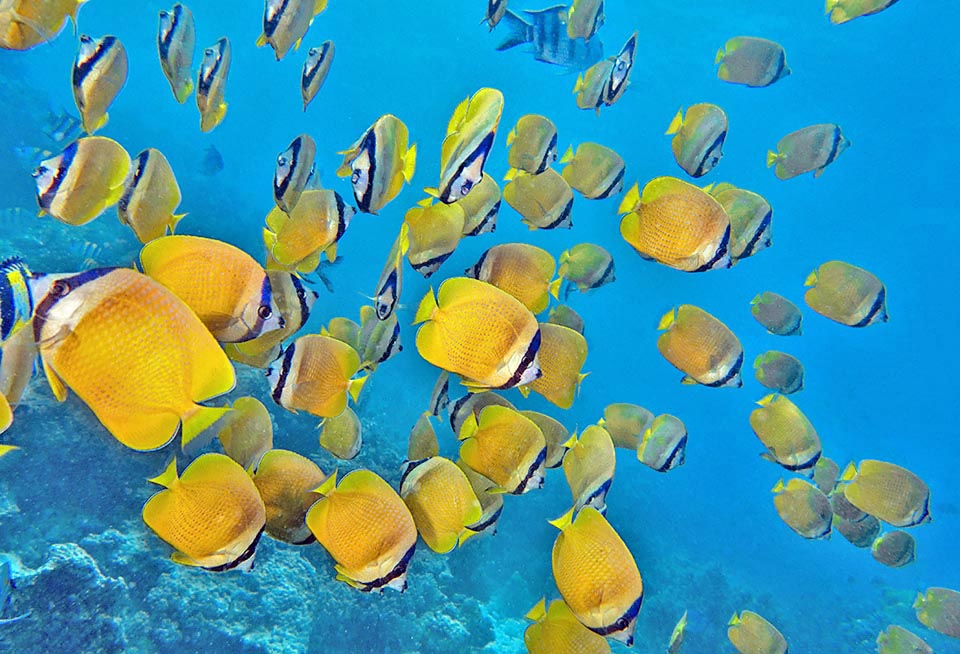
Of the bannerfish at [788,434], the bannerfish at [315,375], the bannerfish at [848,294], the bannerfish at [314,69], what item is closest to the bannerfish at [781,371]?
the bannerfish at [848,294]

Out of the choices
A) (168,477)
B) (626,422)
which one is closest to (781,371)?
(626,422)

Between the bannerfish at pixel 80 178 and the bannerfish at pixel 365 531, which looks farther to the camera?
the bannerfish at pixel 80 178

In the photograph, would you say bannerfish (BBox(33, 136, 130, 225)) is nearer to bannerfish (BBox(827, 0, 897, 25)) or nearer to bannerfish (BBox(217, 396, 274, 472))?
bannerfish (BBox(217, 396, 274, 472))

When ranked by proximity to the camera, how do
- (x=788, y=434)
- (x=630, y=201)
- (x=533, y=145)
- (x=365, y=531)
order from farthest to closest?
(x=788, y=434), (x=533, y=145), (x=630, y=201), (x=365, y=531)

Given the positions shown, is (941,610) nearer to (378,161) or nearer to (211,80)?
(378,161)

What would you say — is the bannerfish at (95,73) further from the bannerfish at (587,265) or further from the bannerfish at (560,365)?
the bannerfish at (587,265)

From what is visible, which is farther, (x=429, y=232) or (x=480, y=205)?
(x=480, y=205)

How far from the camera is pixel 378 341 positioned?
3.21 m

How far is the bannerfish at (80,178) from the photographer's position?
251 centimetres

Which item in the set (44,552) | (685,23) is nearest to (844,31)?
(685,23)

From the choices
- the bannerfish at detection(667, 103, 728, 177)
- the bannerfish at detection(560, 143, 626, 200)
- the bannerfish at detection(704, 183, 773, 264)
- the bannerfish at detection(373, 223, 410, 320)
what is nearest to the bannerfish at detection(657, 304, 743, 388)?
the bannerfish at detection(704, 183, 773, 264)

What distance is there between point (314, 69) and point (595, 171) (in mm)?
2258

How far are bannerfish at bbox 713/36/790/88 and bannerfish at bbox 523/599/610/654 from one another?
496 cm

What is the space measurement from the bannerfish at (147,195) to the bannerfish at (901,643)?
6943 millimetres
